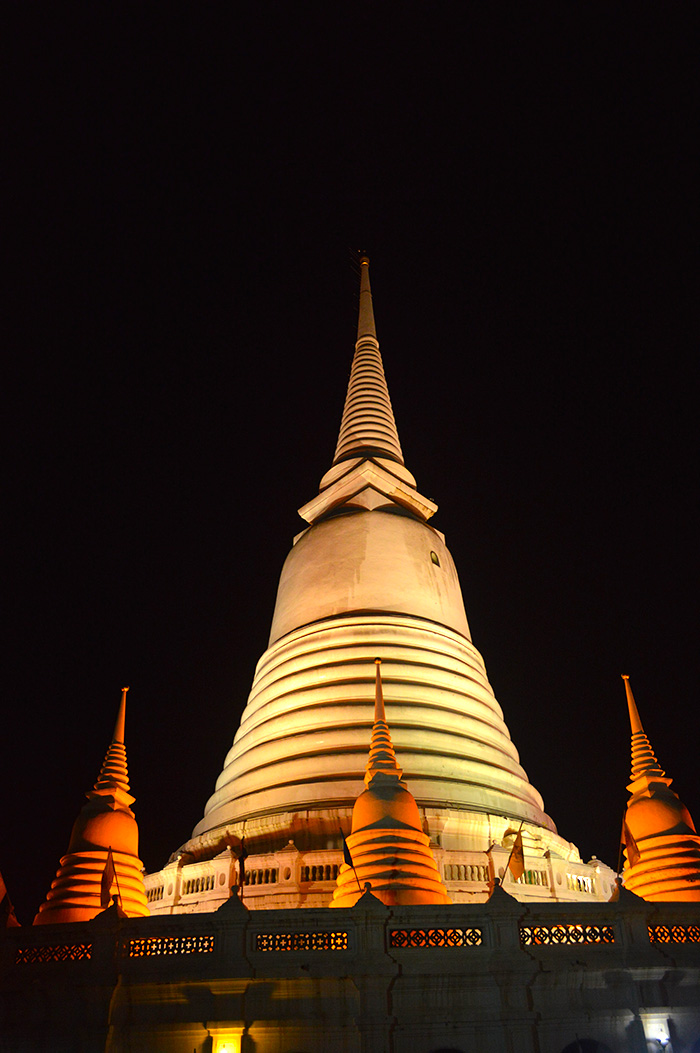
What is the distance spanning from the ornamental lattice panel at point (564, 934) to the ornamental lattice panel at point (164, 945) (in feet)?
12.6

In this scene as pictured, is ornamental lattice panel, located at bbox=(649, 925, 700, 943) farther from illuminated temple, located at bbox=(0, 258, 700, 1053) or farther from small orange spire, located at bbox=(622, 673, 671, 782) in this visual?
small orange spire, located at bbox=(622, 673, 671, 782)

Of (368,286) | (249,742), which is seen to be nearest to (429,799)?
(249,742)

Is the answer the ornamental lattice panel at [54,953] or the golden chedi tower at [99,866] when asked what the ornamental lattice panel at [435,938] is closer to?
the ornamental lattice panel at [54,953]

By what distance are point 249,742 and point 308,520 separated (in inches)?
410

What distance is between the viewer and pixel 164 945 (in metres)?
9.88

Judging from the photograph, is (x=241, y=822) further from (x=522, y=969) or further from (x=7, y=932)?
(x=522, y=969)

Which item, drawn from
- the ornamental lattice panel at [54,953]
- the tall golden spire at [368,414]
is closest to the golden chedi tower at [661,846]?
the ornamental lattice panel at [54,953]

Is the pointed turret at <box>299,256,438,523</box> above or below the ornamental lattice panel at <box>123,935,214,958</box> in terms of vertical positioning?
above

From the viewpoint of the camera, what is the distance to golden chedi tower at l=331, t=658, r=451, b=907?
41.1ft

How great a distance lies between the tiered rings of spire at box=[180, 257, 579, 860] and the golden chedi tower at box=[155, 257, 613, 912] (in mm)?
40

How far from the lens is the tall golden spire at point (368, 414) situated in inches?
1163

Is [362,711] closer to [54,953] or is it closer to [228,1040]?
[54,953]

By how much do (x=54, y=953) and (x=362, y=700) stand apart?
970 cm

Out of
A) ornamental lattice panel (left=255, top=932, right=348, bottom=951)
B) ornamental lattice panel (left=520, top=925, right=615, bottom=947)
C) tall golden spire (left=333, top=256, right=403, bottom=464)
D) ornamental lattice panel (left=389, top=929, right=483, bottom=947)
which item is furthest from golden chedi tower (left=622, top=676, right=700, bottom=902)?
tall golden spire (left=333, top=256, right=403, bottom=464)
